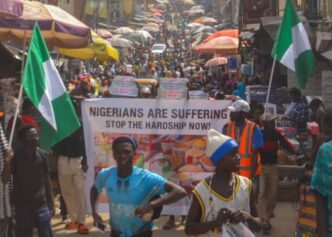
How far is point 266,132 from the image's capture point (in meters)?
8.27

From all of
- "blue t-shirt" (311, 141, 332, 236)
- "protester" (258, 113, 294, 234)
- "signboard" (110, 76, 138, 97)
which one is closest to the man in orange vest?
"protester" (258, 113, 294, 234)

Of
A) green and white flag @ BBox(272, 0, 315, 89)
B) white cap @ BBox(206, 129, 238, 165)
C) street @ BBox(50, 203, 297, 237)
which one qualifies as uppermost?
green and white flag @ BBox(272, 0, 315, 89)

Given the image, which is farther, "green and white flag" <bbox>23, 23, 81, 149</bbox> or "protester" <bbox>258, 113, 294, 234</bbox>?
"protester" <bbox>258, 113, 294, 234</bbox>

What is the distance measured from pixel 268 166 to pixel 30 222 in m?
3.59

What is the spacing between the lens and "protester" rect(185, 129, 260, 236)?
388 centimetres

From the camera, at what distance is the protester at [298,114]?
1151 centimetres

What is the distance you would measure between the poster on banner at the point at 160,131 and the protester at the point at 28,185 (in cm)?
234

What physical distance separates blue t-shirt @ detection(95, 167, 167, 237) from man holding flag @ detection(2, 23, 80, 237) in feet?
4.32

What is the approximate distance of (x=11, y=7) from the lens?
24.6 ft

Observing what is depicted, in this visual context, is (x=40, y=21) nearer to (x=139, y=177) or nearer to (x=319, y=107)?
(x=319, y=107)

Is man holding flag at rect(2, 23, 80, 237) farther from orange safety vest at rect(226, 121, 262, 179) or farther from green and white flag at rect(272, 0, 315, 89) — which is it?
green and white flag at rect(272, 0, 315, 89)

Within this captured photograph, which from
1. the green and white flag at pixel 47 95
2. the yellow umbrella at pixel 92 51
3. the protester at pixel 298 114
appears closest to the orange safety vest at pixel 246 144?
the green and white flag at pixel 47 95

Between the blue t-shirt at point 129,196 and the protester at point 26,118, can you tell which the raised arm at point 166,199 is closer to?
the blue t-shirt at point 129,196

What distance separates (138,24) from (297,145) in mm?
71692
